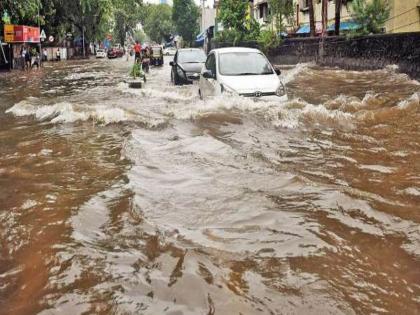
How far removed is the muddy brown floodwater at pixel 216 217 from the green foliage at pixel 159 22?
114109 mm

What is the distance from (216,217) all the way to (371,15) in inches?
811

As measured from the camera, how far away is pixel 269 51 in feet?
118

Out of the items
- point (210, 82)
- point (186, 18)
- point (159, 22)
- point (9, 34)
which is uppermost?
Result: point (159, 22)

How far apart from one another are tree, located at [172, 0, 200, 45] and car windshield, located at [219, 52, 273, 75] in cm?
7883

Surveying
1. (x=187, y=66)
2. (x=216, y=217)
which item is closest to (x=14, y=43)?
(x=187, y=66)

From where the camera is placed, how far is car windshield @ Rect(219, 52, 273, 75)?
40.3 feet

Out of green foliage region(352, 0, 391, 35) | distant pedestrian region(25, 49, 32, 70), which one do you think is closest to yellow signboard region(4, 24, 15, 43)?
distant pedestrian region(25, 49, 32, 70)

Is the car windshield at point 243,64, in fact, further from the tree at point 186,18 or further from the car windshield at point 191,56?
the tree at point 186,18

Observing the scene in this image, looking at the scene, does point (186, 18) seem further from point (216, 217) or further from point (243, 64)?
point (216, 217)

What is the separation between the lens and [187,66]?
20.0m

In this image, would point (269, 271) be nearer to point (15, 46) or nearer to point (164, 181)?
point (164, 181)

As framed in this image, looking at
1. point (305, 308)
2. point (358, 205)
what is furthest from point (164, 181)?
point (305, 308)

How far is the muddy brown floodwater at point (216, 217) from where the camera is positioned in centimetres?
370

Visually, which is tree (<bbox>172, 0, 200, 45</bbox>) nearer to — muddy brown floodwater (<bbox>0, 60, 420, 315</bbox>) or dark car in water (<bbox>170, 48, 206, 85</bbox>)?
dark car in water (<bbox>170, 48, 206, 85</bbox>)
